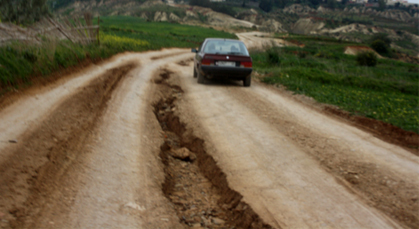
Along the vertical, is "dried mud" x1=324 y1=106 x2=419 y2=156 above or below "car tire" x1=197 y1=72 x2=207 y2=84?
below

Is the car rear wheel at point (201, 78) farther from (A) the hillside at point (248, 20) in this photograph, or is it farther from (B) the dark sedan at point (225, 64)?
(A) the hillside at point (248, 20)

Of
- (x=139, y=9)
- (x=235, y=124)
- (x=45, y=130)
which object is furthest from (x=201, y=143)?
(x=139, y=9)

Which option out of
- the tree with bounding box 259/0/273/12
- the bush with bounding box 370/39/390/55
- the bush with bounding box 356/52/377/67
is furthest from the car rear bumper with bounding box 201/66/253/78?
the tree with bounding box 259/0/273/12

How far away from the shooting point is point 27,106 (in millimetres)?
5961

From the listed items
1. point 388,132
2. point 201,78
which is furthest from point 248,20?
point 388,132

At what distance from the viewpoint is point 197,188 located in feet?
14.4

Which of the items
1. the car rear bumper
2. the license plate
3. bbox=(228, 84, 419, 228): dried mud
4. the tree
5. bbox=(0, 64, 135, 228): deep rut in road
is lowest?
bbox=(228, 84, 419, 228): dried mud

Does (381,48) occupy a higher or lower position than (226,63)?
lower

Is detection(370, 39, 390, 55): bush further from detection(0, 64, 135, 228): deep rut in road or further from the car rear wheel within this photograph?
detection(0, 64, 135, 228): deep rut in road

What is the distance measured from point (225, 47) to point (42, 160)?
325 inches

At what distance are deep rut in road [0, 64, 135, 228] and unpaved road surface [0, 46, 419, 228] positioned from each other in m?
0.01

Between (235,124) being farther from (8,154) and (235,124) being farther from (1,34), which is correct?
(1,34)

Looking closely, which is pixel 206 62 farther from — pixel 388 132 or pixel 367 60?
pixel 367 60

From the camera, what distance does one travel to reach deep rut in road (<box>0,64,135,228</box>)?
9.73 feet
